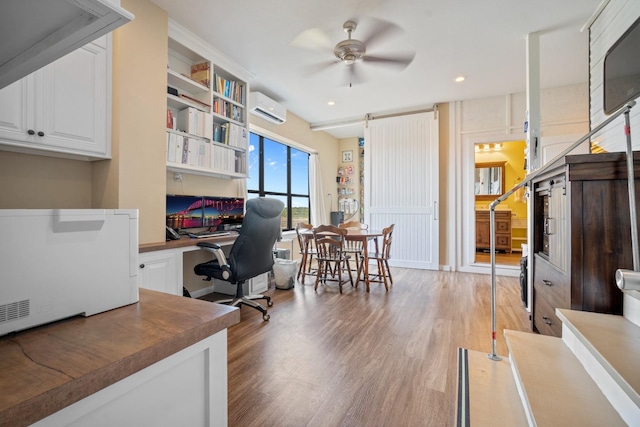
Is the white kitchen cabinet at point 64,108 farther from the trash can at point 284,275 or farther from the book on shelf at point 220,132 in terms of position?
the trash can at point 284,275

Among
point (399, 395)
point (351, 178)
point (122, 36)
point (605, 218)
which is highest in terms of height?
point (122, 36)

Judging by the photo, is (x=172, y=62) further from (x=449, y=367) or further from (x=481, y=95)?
(x=481, y=95)

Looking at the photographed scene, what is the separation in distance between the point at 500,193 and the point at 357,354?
5.85 meters

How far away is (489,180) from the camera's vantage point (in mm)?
6543

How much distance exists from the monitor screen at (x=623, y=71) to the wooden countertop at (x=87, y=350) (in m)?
2.48

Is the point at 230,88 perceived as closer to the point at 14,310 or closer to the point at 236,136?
the point at 236,136

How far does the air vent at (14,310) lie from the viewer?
2.02ft

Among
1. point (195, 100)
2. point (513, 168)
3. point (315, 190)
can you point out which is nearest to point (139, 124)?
point (195, 100)

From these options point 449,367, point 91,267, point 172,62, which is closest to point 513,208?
point 449,367

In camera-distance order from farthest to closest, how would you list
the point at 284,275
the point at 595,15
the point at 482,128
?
the point at 482,128 < the point at 284,275 < the point at 595,15

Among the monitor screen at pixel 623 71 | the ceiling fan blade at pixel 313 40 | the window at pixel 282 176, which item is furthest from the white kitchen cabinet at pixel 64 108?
the monitor screen at pixel 623 71

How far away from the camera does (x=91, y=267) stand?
0.76 metres

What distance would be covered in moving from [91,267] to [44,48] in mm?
510

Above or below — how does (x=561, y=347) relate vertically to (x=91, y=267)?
below
